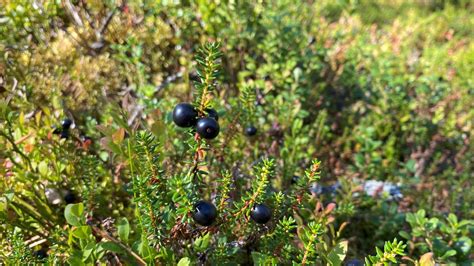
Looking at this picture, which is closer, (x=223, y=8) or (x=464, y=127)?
(x=223, y=8)

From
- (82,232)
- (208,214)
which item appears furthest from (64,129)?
(208,214)

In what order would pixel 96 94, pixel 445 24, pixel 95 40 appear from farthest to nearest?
pixel 445 24, pixel 95 40, pixel 96 94

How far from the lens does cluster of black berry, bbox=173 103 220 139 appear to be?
0.98m

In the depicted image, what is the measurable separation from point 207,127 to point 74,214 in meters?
0.53

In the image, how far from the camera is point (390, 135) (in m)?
2.84

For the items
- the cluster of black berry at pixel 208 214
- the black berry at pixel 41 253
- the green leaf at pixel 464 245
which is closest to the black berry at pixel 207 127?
the cluster of black berry at pixel 208 214

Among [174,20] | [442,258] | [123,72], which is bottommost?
[442,258]

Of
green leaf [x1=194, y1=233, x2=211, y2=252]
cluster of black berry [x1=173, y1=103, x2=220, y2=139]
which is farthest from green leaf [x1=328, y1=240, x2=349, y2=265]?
cluster of black berry [x1=173, y1=103, x2=220, y2=139]

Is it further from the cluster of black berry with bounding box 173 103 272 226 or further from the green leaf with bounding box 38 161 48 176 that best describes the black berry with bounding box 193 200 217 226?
the green leaf with bounding box 38 161 48 176

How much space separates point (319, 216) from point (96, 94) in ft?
4.97

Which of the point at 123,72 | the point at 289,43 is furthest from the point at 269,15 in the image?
the point at 123,72

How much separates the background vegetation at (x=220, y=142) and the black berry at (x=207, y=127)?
7 centimetres

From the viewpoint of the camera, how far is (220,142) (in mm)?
1409

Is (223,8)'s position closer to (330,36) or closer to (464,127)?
(330,36)
